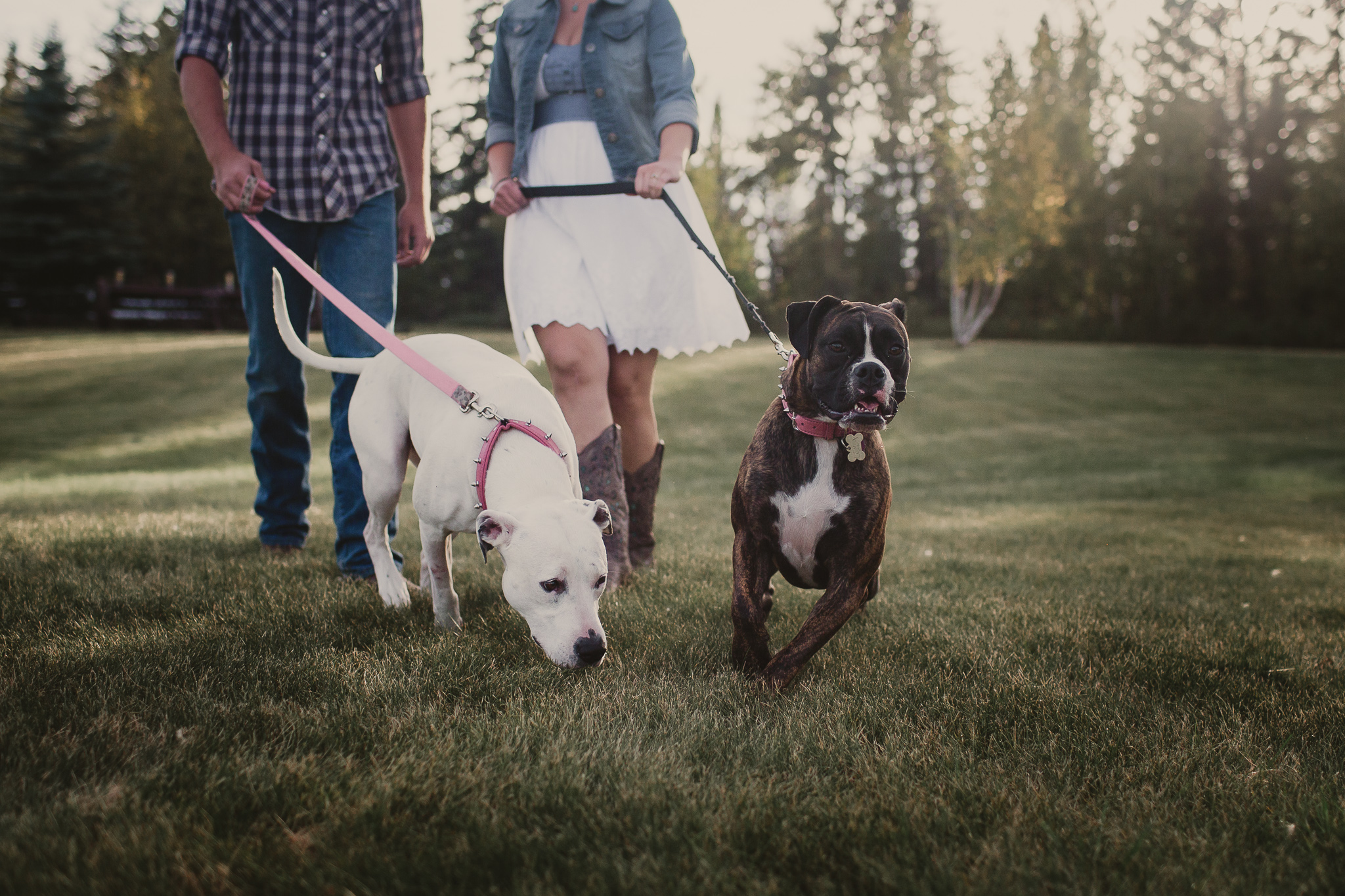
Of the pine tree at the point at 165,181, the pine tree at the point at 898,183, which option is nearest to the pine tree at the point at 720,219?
the pine tree at the point at 898,183

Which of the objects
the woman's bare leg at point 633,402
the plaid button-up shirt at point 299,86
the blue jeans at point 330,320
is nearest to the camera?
the plaid button-up shirt at point 299,86

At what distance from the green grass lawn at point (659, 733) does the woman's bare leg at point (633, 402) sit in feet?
2.01

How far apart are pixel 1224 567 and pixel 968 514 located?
2.40 m

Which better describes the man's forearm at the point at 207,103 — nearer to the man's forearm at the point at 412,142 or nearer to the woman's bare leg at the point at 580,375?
the man's forearm at the point at 412,142

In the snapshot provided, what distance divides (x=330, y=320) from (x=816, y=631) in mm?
2631

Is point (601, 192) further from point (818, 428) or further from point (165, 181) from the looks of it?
point (165, 181)

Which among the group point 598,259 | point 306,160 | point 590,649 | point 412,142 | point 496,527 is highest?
point 412,142

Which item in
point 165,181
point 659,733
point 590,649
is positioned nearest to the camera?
point 659,733

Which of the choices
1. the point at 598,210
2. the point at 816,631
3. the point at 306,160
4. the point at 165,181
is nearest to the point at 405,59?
the point at 306,160

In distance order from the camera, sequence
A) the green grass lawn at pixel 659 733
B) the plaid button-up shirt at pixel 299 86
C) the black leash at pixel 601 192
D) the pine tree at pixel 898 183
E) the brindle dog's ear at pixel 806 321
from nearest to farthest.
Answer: the green grass lawn at pixel 659 733
the brindle dog's ear at pixel 806 321
the black leash at pixel 601 192
the plaid button-up shirt at pixel 299 86
the pine tree at pixel 898 183

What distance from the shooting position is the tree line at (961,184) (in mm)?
29359

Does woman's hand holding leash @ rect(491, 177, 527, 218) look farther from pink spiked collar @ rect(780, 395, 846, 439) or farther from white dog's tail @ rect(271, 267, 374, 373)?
pink spiked collar @ rect(780, 395, 846, 439)

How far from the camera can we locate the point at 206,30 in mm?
3605

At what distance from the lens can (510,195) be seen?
12.2ft
